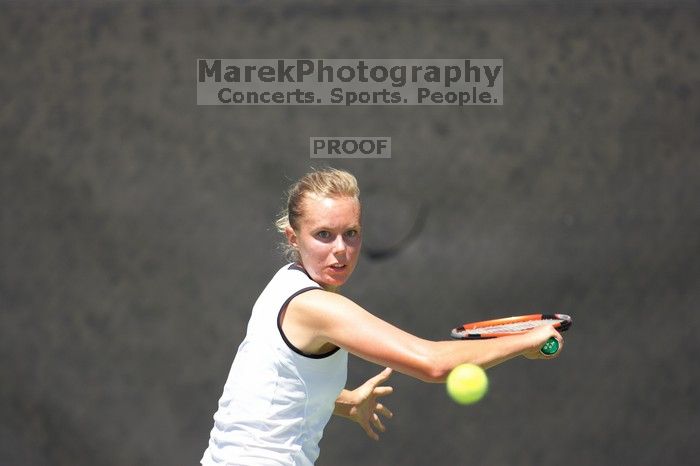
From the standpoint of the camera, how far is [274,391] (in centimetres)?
204

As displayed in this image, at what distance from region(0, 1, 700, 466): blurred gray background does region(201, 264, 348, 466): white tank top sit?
1.33 m

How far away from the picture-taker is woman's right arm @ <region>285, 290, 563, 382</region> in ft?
6.19

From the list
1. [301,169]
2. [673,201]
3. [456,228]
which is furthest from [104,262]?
[673,201]

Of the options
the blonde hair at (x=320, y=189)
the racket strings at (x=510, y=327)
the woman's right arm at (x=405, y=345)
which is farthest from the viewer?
the racket strings at (x=510, y=327)

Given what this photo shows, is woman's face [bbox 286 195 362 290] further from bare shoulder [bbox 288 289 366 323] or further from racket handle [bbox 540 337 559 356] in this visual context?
racket handle [bbox 540 337 559 356]

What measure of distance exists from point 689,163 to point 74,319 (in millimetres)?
1968

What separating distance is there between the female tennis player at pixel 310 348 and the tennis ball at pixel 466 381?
2 cm

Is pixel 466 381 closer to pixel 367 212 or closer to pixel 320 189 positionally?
pixel 320 189

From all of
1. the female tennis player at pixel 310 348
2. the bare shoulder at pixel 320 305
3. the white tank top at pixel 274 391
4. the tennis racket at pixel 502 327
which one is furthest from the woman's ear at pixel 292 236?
the tennis racket at pixel 502 327

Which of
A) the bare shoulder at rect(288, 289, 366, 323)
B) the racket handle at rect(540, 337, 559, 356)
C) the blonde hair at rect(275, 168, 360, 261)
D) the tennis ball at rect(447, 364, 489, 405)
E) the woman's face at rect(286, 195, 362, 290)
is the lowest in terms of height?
the tennis ball at rect(447, 364, 489, 405)

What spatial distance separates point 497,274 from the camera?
3428mm

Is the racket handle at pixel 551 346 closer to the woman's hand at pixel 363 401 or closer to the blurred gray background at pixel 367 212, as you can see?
the woman's hand at pixel 363 401

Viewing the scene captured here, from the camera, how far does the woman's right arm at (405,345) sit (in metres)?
1.89

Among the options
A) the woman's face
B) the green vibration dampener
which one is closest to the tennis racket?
the green vibration dampener
